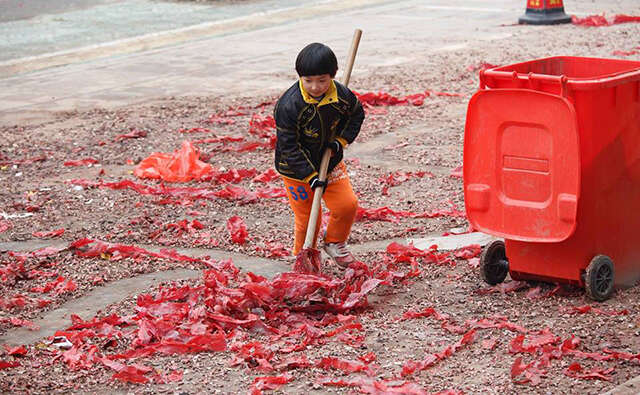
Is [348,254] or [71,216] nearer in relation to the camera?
[348,254]

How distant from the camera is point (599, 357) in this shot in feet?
13.7

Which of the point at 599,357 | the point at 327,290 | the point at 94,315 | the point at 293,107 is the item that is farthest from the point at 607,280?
the point at 94,315

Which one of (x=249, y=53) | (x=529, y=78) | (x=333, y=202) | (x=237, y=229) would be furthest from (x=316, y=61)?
(x=249, y=53)

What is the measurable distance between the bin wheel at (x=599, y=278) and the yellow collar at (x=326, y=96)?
159cm

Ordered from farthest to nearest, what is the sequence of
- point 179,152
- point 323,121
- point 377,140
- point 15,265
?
point 377,140
point 179,152
point 15,265
point 323,121

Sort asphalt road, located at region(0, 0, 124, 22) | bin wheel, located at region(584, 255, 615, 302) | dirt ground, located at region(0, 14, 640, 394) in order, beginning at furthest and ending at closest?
asphalt road, located at region(0, 0, 124, 22), bin wheel, located at region(584, 255, 615, 302), dirt ground, located at region(0, 14, 640, 394)

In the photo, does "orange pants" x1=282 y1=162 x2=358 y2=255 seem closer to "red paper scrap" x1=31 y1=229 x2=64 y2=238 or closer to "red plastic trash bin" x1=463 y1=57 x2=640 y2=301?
"red plastic trash bin" x1=463 y1=57 x2=640 y2=301

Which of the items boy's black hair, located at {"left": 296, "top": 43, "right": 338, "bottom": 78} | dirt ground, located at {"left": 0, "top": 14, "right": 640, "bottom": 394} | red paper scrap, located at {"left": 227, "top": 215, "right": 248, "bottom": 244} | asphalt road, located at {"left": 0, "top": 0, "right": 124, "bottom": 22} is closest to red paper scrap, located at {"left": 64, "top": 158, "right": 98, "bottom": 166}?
dirt ground, located at {"left": 0, "top": 14, "right": 640, "bottom": 394}

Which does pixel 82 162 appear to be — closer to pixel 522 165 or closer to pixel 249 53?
pixel 522 165

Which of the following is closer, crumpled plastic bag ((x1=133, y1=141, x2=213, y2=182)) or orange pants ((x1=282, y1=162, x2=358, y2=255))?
orange pants ((x1=282, y1=162, x2=358, y2=255))

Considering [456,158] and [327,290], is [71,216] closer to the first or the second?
[327,290]

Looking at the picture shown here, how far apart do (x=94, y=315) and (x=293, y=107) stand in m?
1.51

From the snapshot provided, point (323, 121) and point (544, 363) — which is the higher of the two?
point (323, 121)

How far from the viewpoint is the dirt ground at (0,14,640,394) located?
417 centimetres
